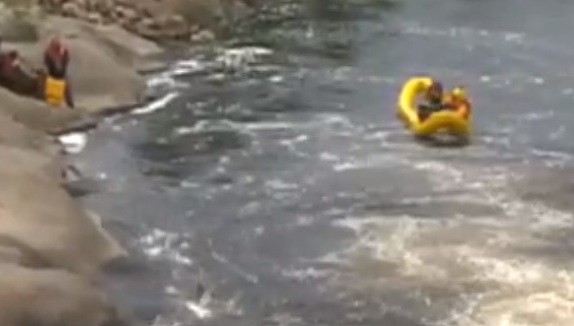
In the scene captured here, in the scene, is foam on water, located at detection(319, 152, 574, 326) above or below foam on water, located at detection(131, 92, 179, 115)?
below

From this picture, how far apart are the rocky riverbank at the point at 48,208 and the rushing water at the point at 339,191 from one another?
0.62 metres

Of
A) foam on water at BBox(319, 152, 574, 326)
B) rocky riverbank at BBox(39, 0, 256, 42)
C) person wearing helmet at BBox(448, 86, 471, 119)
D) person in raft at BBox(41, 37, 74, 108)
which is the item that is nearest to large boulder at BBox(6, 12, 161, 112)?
person in raft at BBox(41, 37, 74, 108)

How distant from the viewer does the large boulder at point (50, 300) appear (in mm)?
12438

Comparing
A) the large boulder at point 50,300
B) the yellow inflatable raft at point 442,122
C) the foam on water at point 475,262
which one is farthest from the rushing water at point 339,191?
the large boulder at point 50,300

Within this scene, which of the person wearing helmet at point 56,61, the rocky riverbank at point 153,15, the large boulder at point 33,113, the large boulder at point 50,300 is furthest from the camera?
the rocky riverbank at point 153,15

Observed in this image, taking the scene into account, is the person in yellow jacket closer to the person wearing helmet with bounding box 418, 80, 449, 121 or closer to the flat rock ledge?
the flat rock ledge

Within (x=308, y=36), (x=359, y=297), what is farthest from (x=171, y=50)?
(x=359, y=297)

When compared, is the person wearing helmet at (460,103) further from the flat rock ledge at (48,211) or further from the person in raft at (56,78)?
the person in raft at (56,78)

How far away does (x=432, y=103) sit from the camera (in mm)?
23391

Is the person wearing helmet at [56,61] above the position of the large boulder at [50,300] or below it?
above

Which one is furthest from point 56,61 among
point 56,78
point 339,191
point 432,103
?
point 432,103

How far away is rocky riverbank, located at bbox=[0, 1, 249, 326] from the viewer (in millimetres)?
12969

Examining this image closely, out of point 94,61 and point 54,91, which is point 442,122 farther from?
point 94,61

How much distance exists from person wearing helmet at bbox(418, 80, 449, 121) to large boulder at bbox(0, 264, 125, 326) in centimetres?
1050
